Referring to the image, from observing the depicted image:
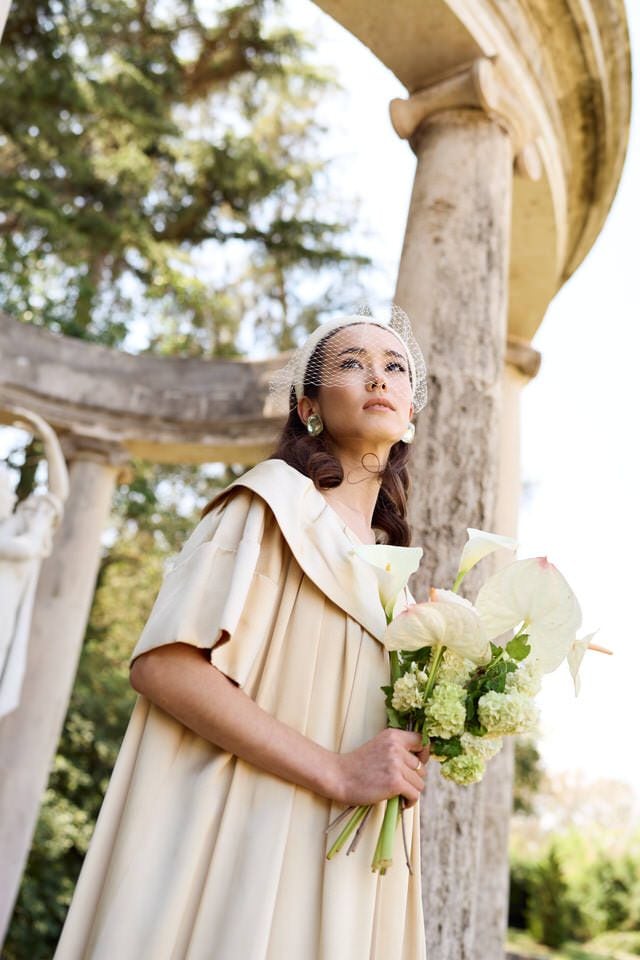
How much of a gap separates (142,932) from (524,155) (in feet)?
24.7

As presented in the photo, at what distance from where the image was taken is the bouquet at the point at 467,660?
2980 mm

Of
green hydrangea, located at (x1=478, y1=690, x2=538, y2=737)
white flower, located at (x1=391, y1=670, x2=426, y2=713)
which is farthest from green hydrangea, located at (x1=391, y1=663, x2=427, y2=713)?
green hydrangea, located at (x1=478, y1=690, x2=538, y2=737)

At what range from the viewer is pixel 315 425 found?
4203mm

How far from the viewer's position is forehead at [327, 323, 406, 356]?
4164 mm

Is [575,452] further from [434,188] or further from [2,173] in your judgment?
[434,188]

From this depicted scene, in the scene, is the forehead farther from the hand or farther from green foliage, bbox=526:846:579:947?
green foliage, bbox=526:846:579:947

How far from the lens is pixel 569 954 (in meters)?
22.7

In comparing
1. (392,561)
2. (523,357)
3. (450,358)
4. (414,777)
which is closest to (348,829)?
(414,777)

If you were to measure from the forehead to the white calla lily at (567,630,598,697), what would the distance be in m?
1.57

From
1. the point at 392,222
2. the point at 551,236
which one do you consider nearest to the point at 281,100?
the point at 392,222

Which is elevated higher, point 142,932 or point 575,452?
point 575,452

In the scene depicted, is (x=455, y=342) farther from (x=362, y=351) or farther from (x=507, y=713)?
(x=507, y=713)

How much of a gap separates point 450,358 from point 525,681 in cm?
397

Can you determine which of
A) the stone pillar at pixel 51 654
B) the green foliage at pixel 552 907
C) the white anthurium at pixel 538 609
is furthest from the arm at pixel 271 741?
the green foliage at pixel 552 907
